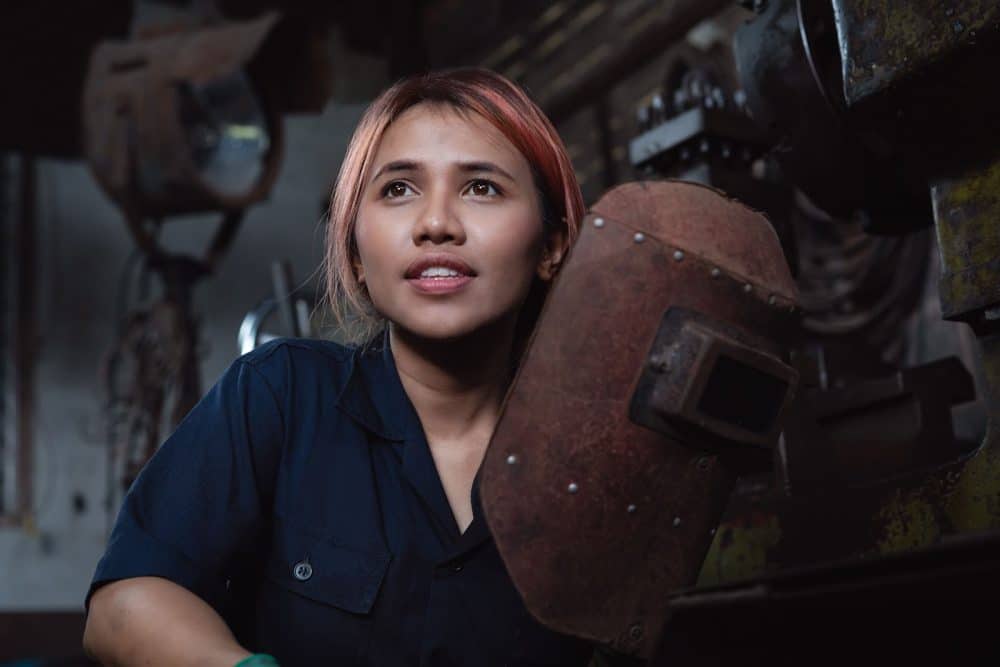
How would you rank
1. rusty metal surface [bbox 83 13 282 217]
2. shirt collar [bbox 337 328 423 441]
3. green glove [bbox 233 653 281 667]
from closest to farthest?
green glove [bbox 233 653 281 667] → shirt collar [bbox 337 328 423 441] → rusty metal surface [bbox 83 13 282 217]

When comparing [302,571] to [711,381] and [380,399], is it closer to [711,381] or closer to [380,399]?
[380,399]

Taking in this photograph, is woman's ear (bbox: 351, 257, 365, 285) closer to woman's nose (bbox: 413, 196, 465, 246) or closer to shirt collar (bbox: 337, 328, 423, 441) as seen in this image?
shirt collar (bbox: 337, 328, 423, 441)

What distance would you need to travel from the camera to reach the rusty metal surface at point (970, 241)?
3.92 feet

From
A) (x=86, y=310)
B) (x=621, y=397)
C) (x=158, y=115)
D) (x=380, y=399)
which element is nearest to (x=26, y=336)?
(x=86, y=310)

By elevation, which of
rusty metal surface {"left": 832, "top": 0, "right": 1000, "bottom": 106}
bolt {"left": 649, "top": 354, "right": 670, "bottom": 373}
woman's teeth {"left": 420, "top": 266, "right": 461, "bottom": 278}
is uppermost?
rusty metal surface {"left": 832, "top": 0, "right": 1000, "bottom": 106}

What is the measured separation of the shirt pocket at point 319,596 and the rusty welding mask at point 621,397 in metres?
0.25

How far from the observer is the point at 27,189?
5.61 metres

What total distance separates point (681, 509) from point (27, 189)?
5.38 meters

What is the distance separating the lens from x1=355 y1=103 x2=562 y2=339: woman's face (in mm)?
1241

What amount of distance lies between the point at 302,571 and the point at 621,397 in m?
0.45

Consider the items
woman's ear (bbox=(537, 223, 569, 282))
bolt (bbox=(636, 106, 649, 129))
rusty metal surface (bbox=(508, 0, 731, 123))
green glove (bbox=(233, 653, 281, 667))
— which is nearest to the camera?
green glove (bbox=(233, 653, 281, 667))

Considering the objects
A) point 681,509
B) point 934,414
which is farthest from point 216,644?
point 934,414

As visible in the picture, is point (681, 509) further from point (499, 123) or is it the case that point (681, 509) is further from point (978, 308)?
point (499, 123)

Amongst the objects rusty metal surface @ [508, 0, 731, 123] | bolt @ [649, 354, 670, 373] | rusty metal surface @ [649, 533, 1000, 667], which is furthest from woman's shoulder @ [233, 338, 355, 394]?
rusty metal surface @ [508, 0, 731, 123]
